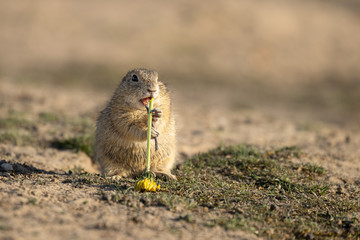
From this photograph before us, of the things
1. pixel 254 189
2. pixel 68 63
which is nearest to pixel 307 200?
pixel 254 189

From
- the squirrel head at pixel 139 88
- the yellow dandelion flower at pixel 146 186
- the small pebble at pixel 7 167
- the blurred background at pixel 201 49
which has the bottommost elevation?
the small pebble at pixel 7 167

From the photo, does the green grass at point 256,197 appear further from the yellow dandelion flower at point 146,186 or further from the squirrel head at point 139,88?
the squirrel head at point 139,88

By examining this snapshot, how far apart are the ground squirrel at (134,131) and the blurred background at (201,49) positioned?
6773 millimetres

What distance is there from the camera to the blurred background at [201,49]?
512 inches

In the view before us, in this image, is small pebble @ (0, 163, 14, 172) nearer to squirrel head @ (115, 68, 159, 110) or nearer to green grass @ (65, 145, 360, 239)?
green grass @ (65, 145, 360, 239)

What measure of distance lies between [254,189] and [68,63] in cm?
1142

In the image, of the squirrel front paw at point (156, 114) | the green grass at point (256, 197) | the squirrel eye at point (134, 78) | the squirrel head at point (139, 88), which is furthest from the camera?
the squirrel eye at point (134, 78)

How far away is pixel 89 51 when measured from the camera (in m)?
15.1

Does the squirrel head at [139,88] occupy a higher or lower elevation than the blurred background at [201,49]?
lower

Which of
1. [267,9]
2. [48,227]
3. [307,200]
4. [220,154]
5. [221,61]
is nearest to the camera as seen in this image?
[48,227]

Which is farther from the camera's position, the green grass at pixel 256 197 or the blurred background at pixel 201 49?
the blurred background at pixel 201 49

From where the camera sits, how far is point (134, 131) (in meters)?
4.26

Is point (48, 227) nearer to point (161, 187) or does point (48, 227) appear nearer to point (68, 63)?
point (161, 187)

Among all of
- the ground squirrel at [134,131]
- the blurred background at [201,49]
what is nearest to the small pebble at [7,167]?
the ground squirrel at [134,131]
